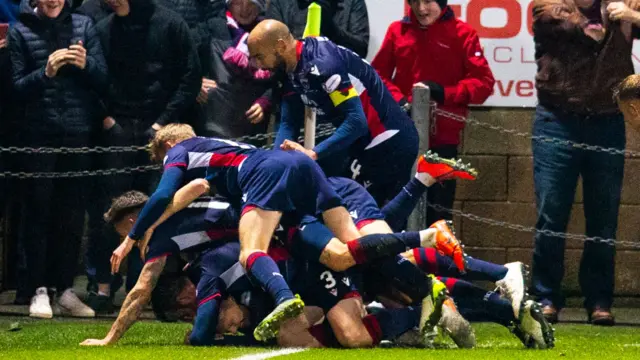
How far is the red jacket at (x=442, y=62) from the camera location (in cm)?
1125

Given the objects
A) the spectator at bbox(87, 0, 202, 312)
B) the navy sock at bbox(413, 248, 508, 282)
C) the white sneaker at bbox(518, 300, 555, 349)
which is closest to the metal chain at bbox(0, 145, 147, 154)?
the spectator at bbox(87, 0, 202, 312)

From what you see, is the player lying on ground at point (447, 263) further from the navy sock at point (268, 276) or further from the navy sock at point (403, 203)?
the navy sock at point (268, 276)

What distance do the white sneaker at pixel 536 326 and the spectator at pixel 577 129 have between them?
2.06 m

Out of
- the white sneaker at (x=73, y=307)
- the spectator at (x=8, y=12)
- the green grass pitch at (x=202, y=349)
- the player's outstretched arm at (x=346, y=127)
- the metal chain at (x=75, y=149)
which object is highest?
the spectator at (x=8, y=12)

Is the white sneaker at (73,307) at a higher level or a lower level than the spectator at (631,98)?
lower

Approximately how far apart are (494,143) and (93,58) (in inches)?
120

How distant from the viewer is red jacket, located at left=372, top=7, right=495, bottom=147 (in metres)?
11.2

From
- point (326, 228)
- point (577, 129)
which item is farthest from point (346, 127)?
point (577, 129)

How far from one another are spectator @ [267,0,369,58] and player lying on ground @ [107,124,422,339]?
2.07 metres

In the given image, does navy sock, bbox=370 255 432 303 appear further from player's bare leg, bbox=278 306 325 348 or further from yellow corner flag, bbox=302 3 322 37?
yellow corner flag, bbox=302 3 322 37

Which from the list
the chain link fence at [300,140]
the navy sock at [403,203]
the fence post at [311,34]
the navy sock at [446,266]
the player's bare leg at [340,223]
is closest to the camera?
the player's bare leg at [340,223]

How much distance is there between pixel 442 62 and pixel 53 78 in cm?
262

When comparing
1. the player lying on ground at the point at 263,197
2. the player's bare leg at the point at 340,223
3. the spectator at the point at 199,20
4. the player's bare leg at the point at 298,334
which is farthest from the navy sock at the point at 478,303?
the spectator at the point at 199,20

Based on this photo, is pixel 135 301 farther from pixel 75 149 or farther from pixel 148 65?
pixel 148 65
